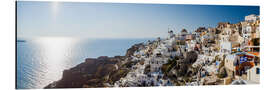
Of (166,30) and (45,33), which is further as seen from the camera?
(166,30)

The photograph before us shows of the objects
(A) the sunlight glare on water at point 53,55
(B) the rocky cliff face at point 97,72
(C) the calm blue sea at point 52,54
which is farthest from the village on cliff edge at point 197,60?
(A) the sunlight glare on water at point 53,55

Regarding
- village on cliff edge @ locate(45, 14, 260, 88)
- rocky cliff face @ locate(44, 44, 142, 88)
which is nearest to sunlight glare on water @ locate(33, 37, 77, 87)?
rocky cliff face @ locate(44, 44, 142, 88)

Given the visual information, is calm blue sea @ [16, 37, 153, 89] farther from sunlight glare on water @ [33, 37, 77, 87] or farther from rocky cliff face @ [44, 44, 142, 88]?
rocky cliff face @ [44, 44, 142, 88]

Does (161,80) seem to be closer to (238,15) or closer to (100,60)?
(100,60)

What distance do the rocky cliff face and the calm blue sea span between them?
11cm

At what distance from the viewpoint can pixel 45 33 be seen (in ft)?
14.8

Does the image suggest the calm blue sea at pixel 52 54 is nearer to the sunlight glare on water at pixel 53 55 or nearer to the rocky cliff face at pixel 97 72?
the sunlight glare on water at pixel 53 55

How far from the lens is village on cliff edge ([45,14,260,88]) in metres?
4.84

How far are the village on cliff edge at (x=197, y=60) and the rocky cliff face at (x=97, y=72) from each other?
22 millimetres

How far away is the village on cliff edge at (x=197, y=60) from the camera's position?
484 centimetres

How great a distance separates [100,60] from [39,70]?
1245 millimetres
